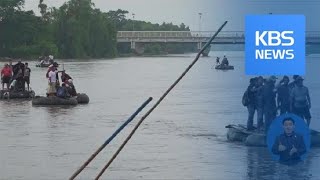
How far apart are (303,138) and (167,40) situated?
15180cm

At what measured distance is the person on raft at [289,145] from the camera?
1410 centimetres

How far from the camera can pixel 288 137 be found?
569 inches

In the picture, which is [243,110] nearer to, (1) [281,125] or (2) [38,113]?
(2) [38,113]

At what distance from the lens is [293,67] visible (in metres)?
13.8

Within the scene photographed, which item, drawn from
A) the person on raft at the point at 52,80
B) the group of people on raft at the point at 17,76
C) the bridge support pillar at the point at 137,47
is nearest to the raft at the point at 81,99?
the person on raft at the point at 52,80

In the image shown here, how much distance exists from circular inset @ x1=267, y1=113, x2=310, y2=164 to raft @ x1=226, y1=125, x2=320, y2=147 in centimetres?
307

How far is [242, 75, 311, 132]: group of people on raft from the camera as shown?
1936 centimetres

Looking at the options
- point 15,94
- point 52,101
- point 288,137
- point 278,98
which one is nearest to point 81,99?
point 52,101

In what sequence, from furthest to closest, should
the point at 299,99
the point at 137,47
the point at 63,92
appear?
the point at 137,47 < the point at 63,92 < the point at 299,99

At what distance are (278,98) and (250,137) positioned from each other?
55.3 inches

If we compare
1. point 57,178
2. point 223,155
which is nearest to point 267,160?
point 223,155

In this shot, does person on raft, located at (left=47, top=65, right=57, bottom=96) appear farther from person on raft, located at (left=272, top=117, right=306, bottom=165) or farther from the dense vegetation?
the dense vegetation

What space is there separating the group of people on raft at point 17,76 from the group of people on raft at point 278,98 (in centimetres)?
1634

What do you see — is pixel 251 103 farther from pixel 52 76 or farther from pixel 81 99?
pixel 81 99
